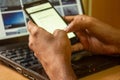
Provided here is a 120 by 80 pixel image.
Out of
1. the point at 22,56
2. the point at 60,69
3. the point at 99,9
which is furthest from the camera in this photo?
the point at 99,9

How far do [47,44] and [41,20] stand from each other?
15 centimetres

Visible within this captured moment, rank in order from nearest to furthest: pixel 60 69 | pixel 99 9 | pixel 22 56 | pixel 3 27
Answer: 1. pixel 60 69
2. pixel 22 56
3. pixel 3 27
4. pixel 99 9

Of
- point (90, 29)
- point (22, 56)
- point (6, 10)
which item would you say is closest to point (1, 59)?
point (22, 56)

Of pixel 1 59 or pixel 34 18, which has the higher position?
pixel 34 18

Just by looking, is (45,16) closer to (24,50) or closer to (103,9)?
(24,50)

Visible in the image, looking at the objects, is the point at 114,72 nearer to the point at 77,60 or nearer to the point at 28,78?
the point at 77,60

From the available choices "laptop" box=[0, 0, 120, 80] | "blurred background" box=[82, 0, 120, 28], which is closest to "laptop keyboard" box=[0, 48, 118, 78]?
"laptop" box=[0, 0, 120, 80]

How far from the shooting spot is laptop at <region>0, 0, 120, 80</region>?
0.70 meters

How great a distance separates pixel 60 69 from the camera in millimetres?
629

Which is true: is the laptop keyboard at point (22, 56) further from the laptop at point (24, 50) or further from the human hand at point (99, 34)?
the human hand at point (99, 34)

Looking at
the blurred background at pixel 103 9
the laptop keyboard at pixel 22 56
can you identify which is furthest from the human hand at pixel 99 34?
the blurred background at pixel 103 9

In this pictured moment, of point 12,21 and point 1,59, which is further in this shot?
point 12,21

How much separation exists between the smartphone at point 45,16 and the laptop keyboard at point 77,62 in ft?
0.30

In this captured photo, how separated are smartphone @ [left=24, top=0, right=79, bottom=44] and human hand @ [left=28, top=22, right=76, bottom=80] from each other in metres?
0.10
